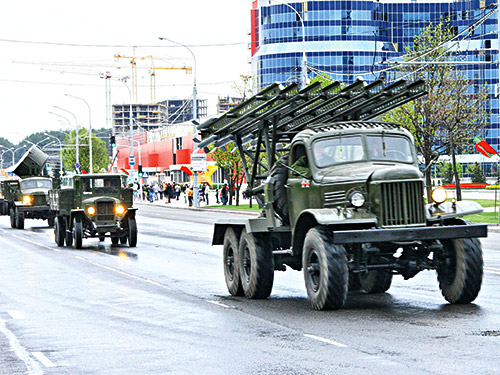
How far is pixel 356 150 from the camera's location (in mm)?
14555

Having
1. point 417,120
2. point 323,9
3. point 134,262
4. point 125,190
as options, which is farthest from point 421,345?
point 323,9

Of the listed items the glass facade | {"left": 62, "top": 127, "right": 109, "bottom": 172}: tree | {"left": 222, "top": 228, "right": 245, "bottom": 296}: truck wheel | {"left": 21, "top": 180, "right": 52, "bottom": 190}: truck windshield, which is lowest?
{"left": 222, "top": 228, "right": 245, "bottom": 296}: truck wheel

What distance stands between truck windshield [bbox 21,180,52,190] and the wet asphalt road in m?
26.4

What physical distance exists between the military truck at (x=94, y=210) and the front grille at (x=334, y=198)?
661 inches

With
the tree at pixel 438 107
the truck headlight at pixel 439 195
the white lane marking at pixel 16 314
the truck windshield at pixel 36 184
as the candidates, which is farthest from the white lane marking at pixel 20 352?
the truck windshield at pixel 36 184

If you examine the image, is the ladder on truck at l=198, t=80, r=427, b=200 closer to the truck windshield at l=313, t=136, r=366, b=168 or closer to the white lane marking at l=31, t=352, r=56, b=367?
the truck windshield at l=313, t=136, r=366, b=168

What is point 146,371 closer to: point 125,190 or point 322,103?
point 322,103

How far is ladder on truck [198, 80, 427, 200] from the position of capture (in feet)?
49.7

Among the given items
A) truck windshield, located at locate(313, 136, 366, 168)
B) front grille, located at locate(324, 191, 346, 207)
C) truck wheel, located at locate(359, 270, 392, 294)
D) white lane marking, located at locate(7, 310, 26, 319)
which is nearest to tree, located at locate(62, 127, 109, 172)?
truck wheel, located at locate(359, 270, 392, 294)

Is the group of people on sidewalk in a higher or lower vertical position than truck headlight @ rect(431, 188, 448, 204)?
lower

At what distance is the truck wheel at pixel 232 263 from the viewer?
15961mm

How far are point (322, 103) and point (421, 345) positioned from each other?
5.75 metres

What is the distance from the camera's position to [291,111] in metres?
15.5

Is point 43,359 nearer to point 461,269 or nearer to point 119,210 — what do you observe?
point 461,269
